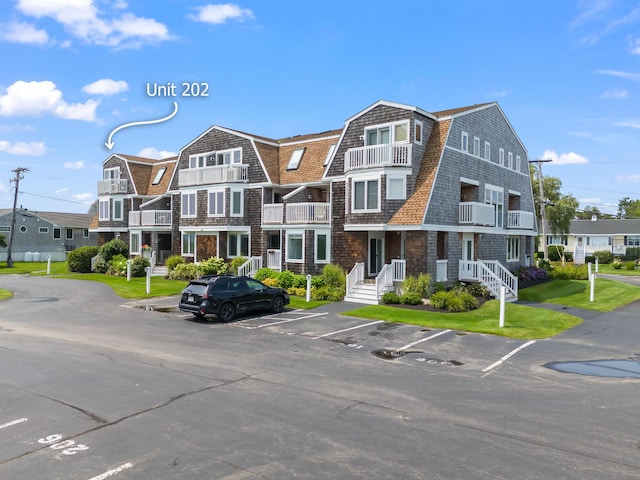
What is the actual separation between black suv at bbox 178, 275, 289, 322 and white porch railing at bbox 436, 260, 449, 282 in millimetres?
8555

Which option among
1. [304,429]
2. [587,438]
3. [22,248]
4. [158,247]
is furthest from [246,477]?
[22,248]

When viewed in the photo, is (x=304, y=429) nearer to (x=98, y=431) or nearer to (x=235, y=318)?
(x=98, y=431)

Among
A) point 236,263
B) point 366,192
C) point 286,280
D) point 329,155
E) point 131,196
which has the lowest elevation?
point 286,280

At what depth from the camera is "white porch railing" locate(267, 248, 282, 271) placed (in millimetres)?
29163

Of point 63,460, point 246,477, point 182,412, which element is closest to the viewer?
point 246,477

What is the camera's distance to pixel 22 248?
62.8 metres

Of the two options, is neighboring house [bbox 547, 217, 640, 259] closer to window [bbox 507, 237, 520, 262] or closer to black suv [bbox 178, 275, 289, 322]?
window [bbox 507, 237, 520, 262]

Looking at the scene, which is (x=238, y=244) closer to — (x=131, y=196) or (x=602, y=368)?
(x=131, y=196)

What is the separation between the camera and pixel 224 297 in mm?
18344

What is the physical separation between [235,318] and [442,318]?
8.22m

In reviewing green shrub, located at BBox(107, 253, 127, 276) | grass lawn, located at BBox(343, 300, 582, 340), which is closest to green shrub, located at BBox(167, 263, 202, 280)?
green shrub, located at BBox(107, 253, 127, 276)

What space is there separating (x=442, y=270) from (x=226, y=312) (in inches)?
449

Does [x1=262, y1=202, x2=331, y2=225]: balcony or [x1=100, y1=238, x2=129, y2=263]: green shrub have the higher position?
[x1=262, y1=202, x2=331, y2=225]: balcony

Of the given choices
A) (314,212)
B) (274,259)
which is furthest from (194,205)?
(314,212)
